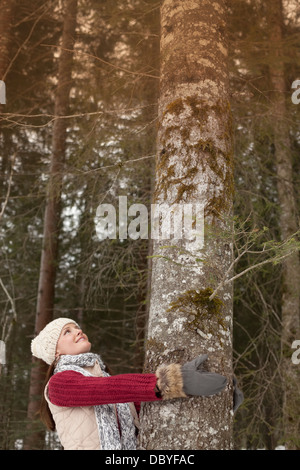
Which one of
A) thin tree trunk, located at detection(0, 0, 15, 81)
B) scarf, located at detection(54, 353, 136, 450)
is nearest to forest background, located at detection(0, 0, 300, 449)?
thin tree trunk, located at detection(0, 0, 15, 81)

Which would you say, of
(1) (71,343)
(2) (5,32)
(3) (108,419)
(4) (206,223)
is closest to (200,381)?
(3) (108,419)

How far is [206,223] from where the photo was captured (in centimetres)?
263

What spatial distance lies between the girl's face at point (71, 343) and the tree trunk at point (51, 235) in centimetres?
455

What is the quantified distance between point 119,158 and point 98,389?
4.19 m

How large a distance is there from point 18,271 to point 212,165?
783cm

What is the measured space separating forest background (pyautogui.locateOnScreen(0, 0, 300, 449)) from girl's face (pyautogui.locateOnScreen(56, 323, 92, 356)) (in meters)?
1.16

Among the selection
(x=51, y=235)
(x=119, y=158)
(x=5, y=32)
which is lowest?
(x=51, y=235)

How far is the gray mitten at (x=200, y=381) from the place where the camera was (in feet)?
7.46

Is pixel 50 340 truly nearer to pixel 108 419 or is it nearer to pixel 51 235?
pixel 108 419

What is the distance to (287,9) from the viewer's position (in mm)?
7758

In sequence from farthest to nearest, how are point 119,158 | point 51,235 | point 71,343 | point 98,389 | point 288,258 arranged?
point 51,235 < point 119,158 < point 288,258 < point 71,343 < point 98,389

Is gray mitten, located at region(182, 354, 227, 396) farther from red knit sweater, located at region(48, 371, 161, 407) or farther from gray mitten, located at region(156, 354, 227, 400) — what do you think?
red knit sweater, located at region(48, 371, 161, 407)

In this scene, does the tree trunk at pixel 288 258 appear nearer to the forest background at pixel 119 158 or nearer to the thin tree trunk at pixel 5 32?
the forest background at pixel 119 158
